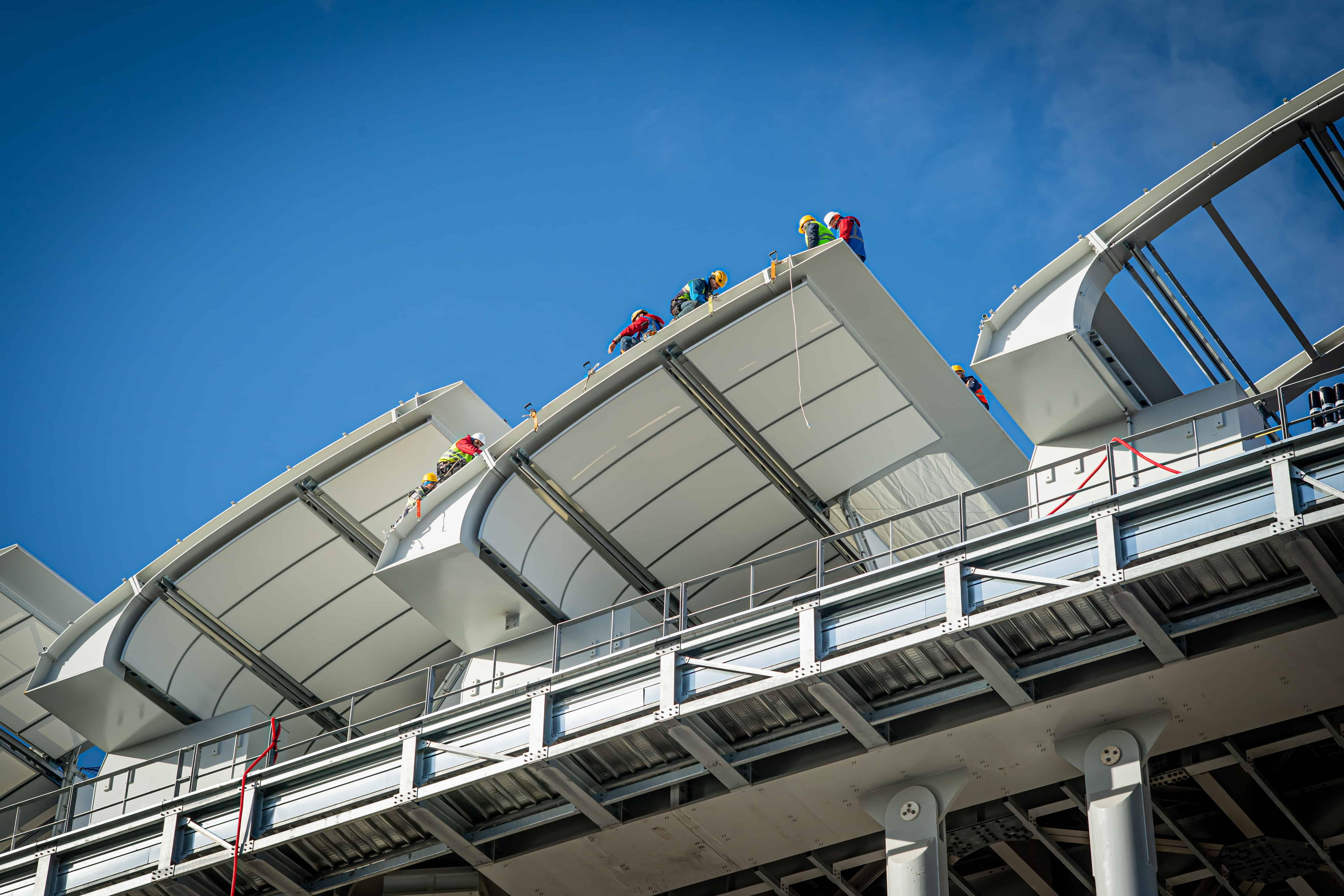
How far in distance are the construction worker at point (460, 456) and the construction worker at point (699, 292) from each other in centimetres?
410

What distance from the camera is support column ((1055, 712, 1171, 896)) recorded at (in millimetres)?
14508

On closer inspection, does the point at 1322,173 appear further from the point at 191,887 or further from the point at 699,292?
the point at 191,887

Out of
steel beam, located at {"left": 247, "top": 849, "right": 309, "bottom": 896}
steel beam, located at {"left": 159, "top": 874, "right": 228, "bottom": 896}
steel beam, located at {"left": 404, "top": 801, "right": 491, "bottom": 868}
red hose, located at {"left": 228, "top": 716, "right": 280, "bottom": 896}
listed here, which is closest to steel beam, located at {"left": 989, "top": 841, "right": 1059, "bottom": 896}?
steel beam, located at {"left": 404, "top": 801, "right": 491, "bottom": 868}

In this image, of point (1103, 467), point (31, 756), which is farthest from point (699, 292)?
point (31, 756)

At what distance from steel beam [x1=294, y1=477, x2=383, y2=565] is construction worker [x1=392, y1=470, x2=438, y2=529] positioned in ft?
2.80

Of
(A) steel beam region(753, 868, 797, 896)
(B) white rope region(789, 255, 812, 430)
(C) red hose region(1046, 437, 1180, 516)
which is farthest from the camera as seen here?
(B) white rope region(789, 255, 812, 430)

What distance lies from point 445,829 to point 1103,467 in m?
9.91

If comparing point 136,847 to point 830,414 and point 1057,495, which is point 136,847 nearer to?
point 830,414

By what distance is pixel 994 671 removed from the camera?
15.6 meters

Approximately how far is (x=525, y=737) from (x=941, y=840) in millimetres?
5301

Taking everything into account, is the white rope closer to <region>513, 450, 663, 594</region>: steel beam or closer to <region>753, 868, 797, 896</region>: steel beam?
<region>513, 450, 663, 594</region>: steel beam

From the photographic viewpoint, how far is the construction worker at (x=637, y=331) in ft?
74.2

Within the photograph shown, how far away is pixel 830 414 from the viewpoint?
2262 cm

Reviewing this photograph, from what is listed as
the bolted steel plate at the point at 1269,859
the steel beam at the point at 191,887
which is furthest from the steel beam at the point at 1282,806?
the steel beam at the point at 191,887
